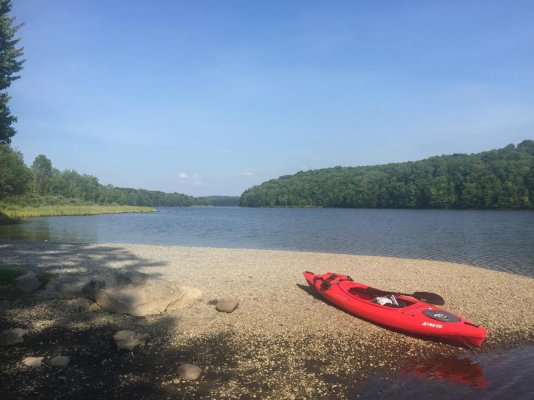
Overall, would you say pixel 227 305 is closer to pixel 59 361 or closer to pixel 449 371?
pixel 59 361

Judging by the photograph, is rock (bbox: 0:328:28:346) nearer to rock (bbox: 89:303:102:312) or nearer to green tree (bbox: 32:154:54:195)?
rock (bbox: 89:303:102:312)

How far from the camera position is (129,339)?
26.9 ft

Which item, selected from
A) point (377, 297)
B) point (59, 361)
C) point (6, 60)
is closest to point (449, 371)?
point (377, 297)

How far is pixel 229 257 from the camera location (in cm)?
2003

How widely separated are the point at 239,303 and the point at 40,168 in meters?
111

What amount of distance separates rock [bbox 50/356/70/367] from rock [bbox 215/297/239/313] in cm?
421

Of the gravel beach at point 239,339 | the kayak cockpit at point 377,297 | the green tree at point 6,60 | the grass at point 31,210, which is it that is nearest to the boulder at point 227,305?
the gravel beach at point 239,339

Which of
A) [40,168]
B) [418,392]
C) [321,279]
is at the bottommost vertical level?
[418,392]

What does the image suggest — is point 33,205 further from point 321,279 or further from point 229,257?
point 321,279

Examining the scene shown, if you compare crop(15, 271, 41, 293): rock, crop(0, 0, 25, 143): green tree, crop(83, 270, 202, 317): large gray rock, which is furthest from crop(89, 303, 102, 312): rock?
crop(0, 0, 25, 143): green tree

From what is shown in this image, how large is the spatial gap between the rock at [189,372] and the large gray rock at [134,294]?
341 cm

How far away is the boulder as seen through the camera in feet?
35.0

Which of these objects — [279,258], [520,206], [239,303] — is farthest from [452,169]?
[239,303]

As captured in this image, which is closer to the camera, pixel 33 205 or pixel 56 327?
pixel 56 327
